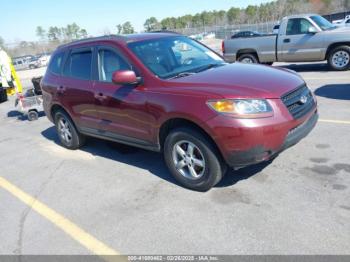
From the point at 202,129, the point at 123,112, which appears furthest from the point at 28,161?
the point at 202,129

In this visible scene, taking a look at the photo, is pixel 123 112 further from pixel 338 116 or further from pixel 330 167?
pixel 338 116

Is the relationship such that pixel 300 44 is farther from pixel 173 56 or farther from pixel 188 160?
pixel 188 160

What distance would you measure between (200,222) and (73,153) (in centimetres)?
352

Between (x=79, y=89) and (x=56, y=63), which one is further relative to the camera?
(x=56, y=63)

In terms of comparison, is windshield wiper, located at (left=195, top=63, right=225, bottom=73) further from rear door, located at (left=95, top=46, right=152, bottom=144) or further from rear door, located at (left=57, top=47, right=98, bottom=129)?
rear door, located at (left=57, top=47, right=98, bottom=129)

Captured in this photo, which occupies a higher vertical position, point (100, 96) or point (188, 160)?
point (100, 96)

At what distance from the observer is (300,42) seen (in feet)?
36.8

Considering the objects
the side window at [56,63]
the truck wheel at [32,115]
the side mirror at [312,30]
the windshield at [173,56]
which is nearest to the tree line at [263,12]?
the side mirror at [312,30]

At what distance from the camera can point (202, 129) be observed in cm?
393

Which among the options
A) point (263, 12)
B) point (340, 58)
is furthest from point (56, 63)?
point (263, 12)

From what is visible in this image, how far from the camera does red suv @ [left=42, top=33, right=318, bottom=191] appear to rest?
3.68 metres

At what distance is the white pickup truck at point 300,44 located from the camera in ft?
34.9

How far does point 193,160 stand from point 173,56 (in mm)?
1545

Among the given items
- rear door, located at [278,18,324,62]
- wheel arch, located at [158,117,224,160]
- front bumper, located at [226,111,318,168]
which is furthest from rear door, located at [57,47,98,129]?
rear door, located at [278,18,324,62]
